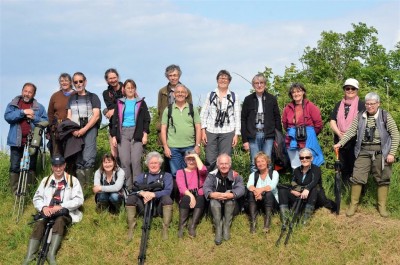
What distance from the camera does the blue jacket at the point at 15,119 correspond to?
10242 mm

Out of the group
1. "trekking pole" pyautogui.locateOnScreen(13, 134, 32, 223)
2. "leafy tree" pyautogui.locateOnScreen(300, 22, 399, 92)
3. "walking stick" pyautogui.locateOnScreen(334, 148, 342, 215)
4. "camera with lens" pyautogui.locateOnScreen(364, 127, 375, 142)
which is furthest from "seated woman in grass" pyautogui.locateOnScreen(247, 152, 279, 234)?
"leafy tree" pyautogui.locateOnScreen(300, 22, 399, 92)

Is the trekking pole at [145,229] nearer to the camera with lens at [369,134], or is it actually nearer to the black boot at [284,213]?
the black boot at [284,213]

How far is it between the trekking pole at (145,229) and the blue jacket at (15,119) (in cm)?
298

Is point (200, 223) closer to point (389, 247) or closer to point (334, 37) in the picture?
point (389, 247)

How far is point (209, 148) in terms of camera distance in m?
9.40

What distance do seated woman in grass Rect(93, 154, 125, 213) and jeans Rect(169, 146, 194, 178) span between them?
840 mm

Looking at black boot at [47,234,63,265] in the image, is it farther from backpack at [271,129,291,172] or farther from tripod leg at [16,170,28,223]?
backpack at [271,129,291,172]

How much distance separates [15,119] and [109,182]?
7.75 feet

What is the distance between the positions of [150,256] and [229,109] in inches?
106

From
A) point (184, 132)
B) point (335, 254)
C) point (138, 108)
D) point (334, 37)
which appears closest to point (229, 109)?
point (184, 132)

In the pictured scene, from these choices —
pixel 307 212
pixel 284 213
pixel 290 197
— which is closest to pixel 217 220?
pixel 284 213

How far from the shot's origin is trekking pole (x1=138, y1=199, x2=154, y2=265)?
27.8 ft

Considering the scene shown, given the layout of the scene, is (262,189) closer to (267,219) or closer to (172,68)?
(267,219)

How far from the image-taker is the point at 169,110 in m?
9.43
